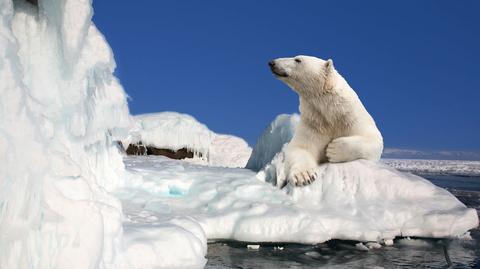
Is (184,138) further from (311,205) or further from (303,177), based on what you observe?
(311,205)

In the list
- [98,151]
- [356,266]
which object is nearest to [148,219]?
[98,151]

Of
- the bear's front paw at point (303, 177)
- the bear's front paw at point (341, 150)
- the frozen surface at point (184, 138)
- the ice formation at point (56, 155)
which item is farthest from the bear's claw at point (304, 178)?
the frozen surface at point (184, 138)

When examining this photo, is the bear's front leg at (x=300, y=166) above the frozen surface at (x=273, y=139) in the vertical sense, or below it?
below

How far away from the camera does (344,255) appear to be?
395cm

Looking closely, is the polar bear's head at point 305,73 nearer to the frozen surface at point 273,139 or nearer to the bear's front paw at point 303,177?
the frozen surface at point 273,139

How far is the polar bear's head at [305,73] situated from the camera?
6016 millimetres

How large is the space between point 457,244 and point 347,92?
89.5 inches

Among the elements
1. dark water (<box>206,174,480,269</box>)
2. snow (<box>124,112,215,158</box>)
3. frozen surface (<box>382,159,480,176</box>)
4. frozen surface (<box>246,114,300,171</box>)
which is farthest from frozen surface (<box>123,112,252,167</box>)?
frozen surface (<box>382,159,480,176</box>)

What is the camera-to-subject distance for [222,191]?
514 centimetres

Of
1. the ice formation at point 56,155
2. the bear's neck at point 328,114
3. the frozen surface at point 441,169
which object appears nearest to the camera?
the ice formation at point 56,155

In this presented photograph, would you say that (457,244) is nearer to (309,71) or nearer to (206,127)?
(309,71)

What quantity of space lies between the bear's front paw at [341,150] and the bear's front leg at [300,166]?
0.23m

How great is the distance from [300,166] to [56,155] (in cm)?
342

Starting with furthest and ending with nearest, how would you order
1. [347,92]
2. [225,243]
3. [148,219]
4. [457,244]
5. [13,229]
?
[347,92], [457,244], [225,243], [148,219], [13,229]
